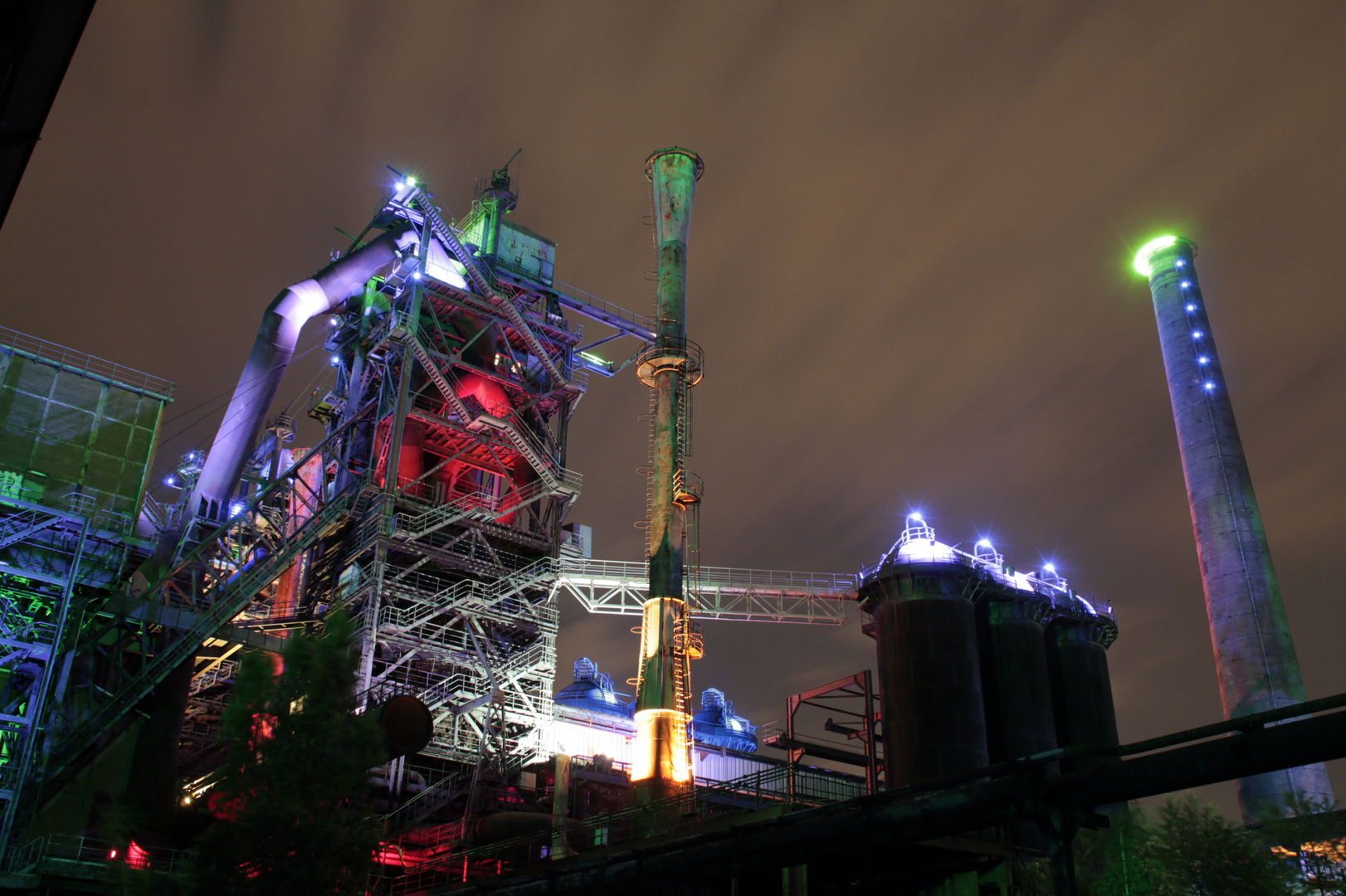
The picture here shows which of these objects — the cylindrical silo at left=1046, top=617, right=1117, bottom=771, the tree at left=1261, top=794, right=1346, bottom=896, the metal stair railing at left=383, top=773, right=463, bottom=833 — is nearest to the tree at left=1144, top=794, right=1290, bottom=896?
the tree at left=1261, top=794, right=1346, bottom=896

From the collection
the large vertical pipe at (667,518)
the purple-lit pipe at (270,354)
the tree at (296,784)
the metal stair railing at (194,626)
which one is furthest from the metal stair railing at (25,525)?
the large vertical pipe at (667,518)

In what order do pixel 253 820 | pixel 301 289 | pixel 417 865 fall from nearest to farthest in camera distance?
pixel 253 820 < pixel 417 865 < pixel 301 289

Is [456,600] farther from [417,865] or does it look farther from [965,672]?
[965,672]

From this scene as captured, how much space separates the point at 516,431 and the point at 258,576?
14943 mm

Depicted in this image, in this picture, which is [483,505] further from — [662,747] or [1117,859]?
[1117,859]

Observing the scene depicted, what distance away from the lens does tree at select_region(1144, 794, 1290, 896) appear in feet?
116

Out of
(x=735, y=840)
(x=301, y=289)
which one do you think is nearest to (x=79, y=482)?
(x=301, y=289)

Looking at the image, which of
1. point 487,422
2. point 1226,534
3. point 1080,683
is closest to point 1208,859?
point 1080,683

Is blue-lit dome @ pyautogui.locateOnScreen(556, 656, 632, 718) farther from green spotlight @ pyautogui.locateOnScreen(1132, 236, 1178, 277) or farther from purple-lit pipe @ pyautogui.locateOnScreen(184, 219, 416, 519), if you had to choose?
green spotlight @ pyautogui.locateOnScreen(1132, 236, 1178, 277)

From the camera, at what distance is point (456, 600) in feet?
150

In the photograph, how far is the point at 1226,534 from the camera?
192ft

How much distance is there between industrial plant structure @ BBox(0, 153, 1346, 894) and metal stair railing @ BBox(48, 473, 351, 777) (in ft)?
0.43

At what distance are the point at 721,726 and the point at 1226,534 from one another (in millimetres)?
32139

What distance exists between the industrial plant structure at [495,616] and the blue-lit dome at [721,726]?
39 cm
